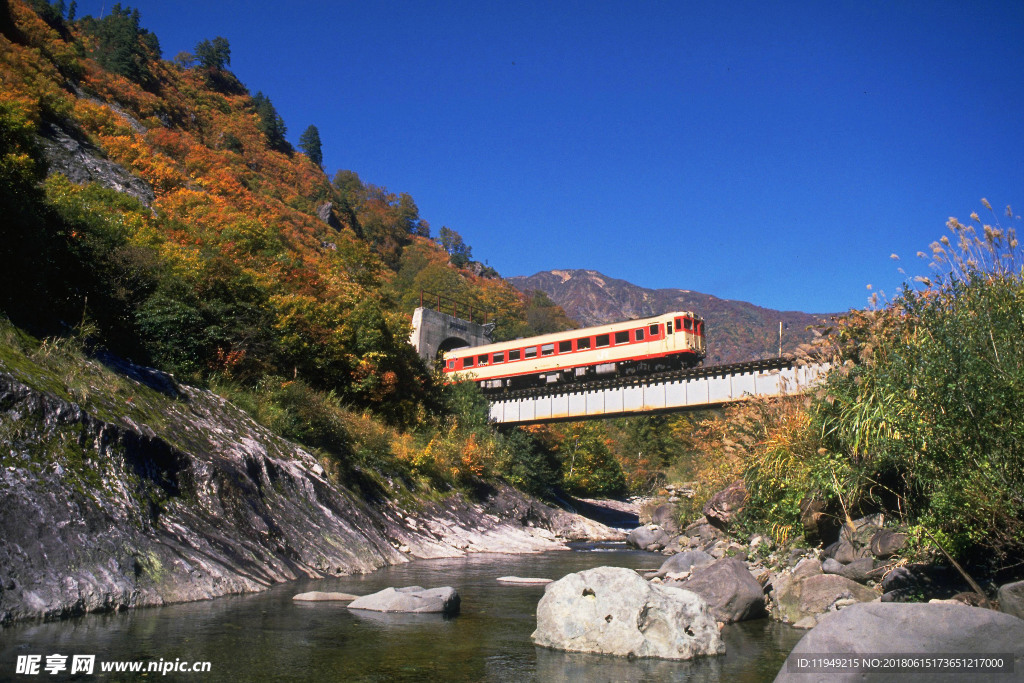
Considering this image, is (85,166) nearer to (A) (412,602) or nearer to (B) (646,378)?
(B) (646,378)

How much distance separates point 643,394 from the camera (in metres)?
30.8

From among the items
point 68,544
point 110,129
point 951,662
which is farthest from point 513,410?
point 110,129

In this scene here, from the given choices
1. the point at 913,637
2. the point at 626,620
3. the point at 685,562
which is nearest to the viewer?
the point at 913,637

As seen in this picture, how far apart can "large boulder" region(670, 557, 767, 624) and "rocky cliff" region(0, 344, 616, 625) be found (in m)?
6.74

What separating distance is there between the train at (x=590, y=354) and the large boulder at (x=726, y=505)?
53.4ft

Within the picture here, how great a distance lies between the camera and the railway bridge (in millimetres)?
28109

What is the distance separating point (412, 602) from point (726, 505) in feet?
29.8

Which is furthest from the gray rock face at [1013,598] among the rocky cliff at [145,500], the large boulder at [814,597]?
the rocky cliff at [145,500]

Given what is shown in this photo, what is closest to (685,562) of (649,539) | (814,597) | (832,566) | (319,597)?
(832,566)

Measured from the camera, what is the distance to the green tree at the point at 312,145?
107 metres

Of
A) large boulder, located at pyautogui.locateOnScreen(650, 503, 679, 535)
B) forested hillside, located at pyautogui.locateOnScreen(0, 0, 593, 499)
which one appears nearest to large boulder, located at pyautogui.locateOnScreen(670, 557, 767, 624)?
forested hillside, located at pyautogui.locateOnScreen(0, 0, 593, 499)

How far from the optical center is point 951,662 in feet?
15.4

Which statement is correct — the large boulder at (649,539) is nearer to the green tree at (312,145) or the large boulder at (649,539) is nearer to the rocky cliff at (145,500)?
the rocky cliff at (145,500)

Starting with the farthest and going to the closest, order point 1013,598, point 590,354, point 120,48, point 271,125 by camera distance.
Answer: point 271,125
point 120,48
point 590,354
point 1013,598
